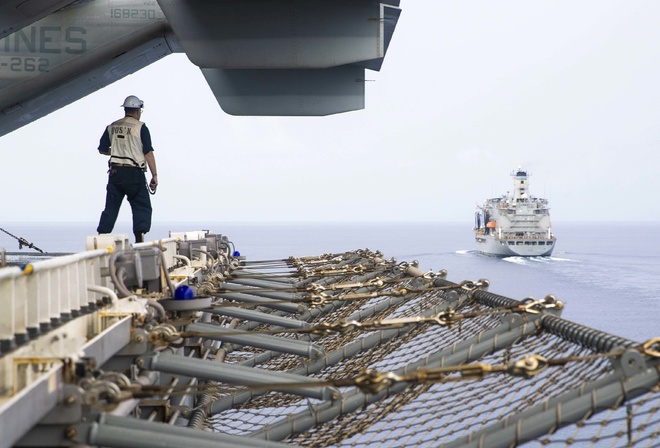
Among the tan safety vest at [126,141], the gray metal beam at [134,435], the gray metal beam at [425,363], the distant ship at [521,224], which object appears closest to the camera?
the gray metal beam at [134,435]

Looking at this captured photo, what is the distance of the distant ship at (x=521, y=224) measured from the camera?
305ft

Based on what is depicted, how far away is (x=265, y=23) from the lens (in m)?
11.7

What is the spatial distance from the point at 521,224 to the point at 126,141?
87115 mm

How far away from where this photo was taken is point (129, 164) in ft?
32.8

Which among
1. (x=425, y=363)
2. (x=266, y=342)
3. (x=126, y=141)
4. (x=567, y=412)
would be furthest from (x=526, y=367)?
(x=126, y=141)

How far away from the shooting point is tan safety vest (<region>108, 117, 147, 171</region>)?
32.4 feet

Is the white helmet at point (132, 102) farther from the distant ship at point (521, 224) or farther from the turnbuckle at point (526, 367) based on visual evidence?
the distant ship at point (521, 224)

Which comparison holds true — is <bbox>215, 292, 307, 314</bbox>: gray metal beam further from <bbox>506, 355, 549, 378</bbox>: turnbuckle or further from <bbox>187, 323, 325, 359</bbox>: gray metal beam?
<bbox>506, 355, 549, 378</bbox>: turnbuckle

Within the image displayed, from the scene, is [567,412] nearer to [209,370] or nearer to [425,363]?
[425,363]

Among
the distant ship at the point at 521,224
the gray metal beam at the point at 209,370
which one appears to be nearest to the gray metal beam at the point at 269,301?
the gray metal beam at the point at 209,370

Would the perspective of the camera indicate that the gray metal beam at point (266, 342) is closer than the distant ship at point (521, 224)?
Yes

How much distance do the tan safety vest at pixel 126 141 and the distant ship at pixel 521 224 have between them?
3336 inches

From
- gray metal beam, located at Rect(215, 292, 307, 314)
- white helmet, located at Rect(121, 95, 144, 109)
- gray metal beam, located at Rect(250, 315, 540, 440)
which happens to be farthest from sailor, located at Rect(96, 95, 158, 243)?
gray metal beam, located at Rect(250, 315, 540, 440)

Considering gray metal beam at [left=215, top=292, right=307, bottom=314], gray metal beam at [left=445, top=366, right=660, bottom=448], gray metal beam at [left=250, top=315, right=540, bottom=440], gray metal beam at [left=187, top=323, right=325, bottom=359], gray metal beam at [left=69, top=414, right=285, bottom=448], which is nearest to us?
gray metal beam at [left=69, top=414, right=285, bottom=448]
